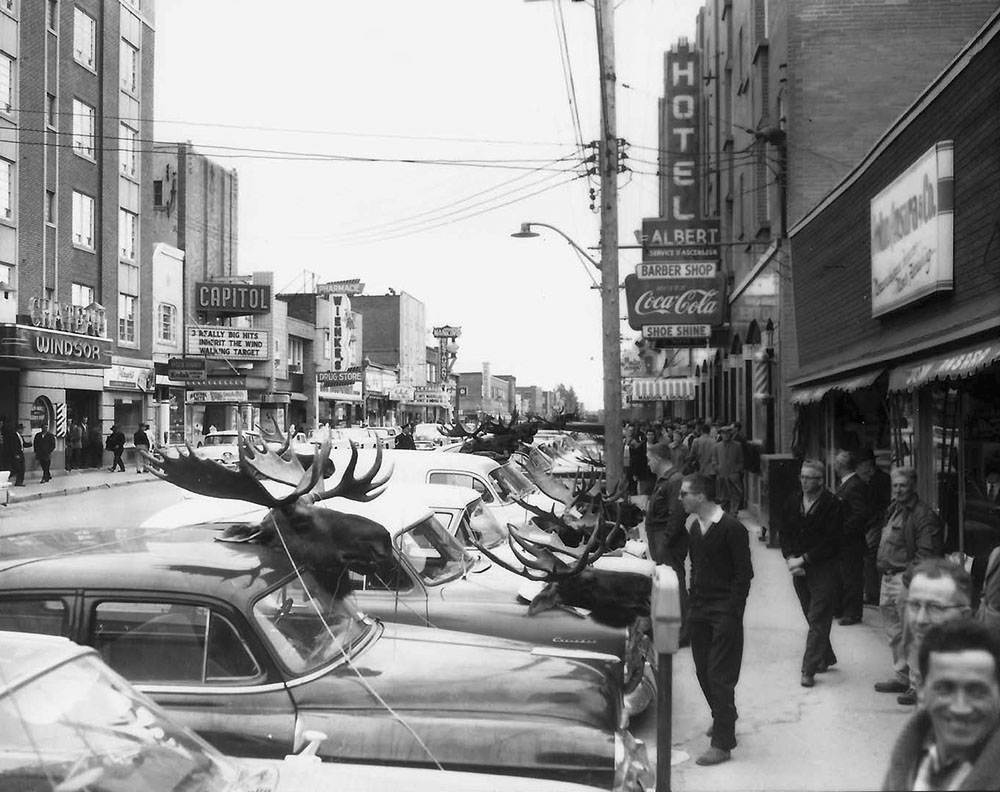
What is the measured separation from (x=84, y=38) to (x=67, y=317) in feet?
35.0

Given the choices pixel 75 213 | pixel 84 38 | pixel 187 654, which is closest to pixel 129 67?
pixel 84 38

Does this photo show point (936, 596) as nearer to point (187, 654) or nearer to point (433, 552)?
point (187, 654)

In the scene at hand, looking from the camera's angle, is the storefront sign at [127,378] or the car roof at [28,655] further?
the storefront sign at [127,378]

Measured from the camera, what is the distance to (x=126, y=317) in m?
36.0

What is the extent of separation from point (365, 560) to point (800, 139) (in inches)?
577

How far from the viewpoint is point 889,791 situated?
84.4 inches

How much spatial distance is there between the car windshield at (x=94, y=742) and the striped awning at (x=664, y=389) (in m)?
32.8

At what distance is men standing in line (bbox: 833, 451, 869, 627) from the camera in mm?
8812

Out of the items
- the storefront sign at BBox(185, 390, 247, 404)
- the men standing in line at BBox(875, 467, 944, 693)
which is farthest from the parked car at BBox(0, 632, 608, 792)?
the storefront sign at BBox(185, 390, 247, 404)

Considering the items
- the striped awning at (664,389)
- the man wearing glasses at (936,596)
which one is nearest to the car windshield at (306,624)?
the man wearing glasses at (936,596)

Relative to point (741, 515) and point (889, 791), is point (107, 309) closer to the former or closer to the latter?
point (741, 515)

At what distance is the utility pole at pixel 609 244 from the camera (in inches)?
618

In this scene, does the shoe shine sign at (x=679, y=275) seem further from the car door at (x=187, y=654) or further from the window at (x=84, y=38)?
the window at (x=84, y=38)

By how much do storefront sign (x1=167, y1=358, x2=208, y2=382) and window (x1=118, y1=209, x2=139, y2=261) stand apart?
4.38 metres
